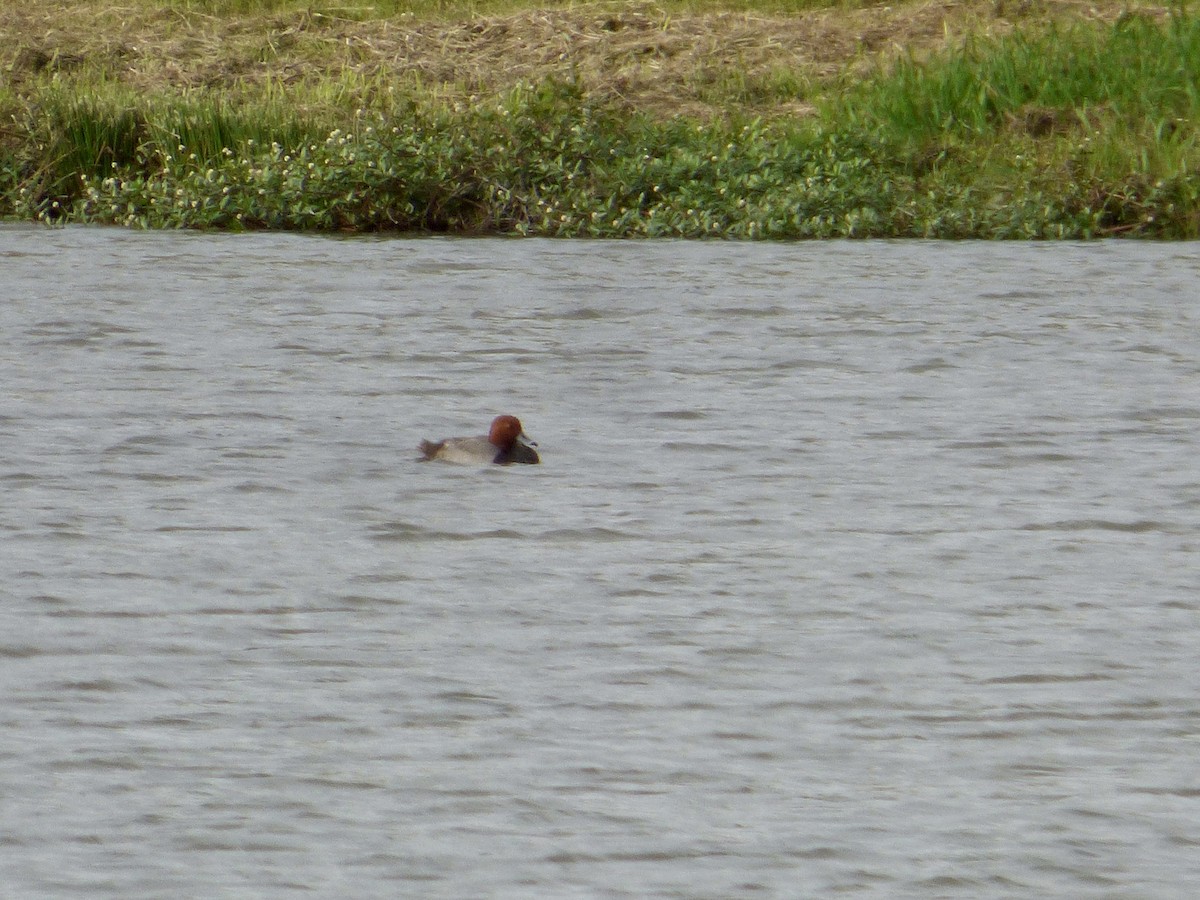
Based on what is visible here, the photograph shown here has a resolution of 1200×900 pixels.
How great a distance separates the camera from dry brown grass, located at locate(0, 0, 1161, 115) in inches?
791

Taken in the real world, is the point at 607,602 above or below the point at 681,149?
below

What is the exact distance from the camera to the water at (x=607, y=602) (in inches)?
201

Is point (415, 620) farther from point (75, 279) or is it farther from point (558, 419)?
point (75, 279)

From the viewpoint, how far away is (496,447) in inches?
374

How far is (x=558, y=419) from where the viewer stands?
10.8 meters

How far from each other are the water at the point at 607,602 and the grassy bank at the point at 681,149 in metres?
2.82

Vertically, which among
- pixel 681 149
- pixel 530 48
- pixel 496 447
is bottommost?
pixel 496 447

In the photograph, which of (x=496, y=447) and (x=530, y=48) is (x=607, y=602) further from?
(x=530, y=48)

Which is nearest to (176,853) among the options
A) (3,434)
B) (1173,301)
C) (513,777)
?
(513,777)

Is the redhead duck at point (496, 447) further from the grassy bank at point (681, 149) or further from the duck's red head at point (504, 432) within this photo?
the grassy bank at point (681, 149)

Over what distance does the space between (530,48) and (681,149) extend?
16.1 feet

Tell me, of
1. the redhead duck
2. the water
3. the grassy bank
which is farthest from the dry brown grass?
the redhead duck

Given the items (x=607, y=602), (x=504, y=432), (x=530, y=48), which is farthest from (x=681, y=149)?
(x=607, y=602)

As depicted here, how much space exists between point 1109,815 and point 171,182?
1326 cm
